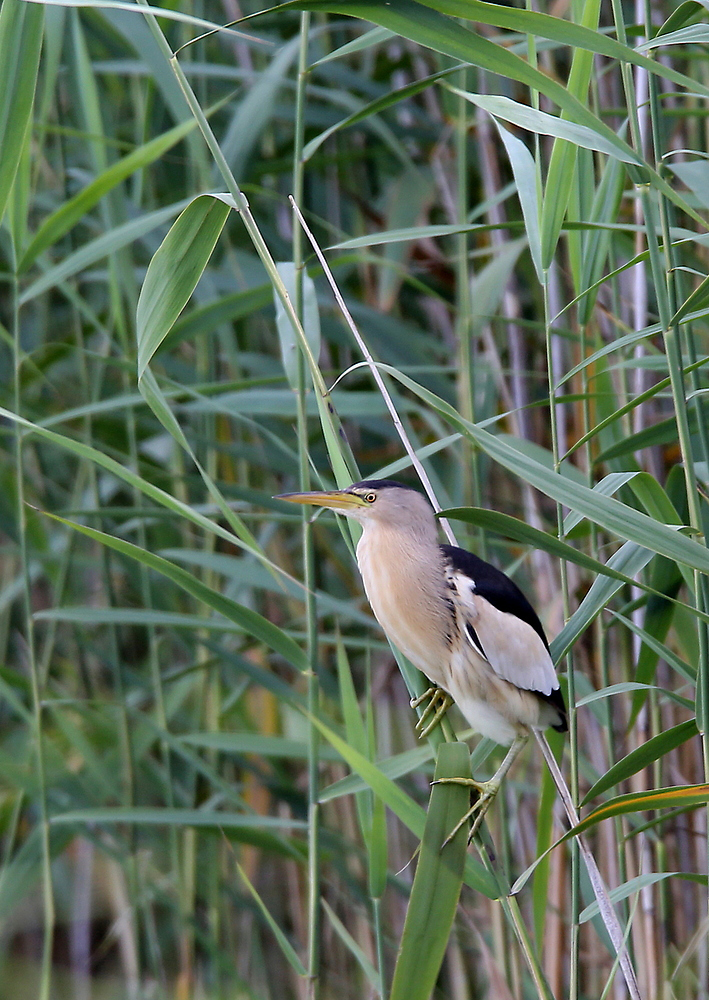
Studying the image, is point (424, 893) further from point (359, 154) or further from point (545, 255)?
point (359, 154)

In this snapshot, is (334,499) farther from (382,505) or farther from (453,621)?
(453,621)

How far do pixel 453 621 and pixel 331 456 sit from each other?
0.23 m

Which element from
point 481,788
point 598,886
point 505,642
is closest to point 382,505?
point 505,642

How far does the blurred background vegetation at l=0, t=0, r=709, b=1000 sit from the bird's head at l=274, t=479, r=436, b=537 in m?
0.04

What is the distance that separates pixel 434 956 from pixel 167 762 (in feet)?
2.85

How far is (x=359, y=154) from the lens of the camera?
1627 mm

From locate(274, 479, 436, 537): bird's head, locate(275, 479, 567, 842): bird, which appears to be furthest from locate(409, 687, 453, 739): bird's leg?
locate(274, 479, 436, 537): bird's head

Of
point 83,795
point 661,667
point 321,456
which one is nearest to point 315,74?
point 321,456

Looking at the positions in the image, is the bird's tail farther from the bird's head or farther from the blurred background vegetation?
the bird's head

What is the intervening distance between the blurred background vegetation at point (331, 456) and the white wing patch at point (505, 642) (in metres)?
0.04

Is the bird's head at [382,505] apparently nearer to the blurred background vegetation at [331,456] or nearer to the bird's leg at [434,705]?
the blurred background vegetation at [331,456]

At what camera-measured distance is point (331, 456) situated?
0.91 m

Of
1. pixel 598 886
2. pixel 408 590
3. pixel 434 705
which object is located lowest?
pixel 598 886

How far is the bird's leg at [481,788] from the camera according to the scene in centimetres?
73
